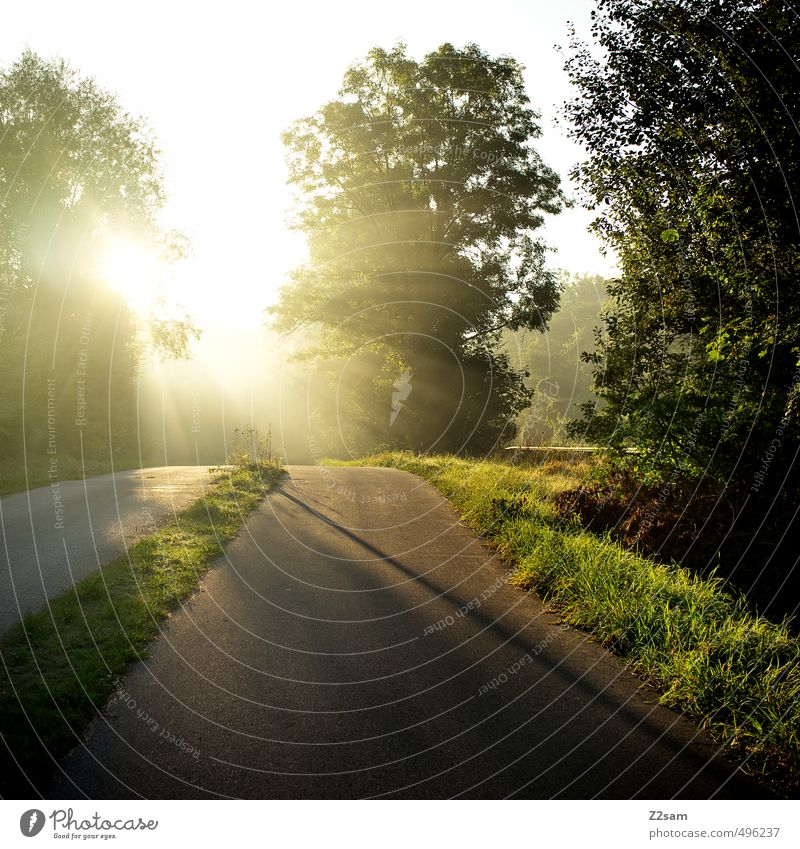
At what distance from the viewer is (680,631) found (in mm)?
5570

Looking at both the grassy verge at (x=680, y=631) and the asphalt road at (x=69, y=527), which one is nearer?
the grassy verge at (x=680, y=631)

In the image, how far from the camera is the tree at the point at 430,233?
27.5m

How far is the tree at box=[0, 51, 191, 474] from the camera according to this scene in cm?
2400

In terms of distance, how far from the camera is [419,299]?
29.1m

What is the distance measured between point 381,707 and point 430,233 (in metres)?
27.4

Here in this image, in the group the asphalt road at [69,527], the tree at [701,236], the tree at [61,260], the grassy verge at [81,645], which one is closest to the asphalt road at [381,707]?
the grassy verge at [81,645]

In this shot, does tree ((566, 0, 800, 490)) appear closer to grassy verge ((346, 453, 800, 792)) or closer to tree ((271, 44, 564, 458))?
grassy verge ((346, 453, 800, 792))

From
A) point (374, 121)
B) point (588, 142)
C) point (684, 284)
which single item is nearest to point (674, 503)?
point (684, 284)

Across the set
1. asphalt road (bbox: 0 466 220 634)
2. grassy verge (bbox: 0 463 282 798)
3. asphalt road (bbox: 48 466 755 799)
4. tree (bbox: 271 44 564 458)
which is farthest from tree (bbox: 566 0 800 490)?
tree (bbox: 271 44 564 458)

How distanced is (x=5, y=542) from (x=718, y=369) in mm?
11187

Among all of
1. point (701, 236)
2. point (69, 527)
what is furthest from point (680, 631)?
point (69, 527)

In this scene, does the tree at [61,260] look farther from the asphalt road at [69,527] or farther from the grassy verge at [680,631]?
the grassy verge at [680,631]

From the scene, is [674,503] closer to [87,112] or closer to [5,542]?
[5,542]

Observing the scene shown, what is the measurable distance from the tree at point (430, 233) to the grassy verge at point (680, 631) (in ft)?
64.7
